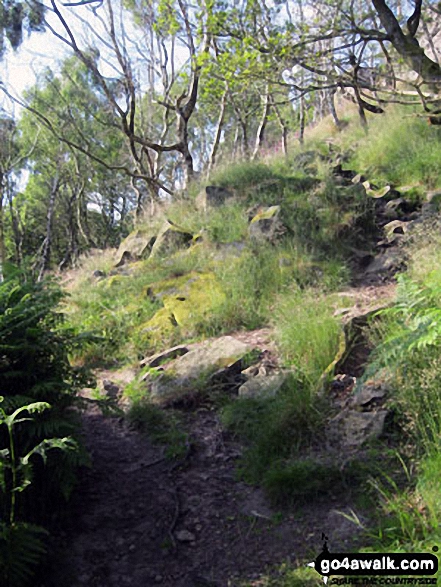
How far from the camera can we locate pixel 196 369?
536 centimetres

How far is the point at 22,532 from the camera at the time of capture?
2.60 meters

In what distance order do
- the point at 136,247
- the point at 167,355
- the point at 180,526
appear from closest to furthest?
1. the point at 180,526
2. the point at 167,355
3. the point at 136,247

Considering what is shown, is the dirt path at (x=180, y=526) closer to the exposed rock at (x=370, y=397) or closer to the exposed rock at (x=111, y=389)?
the exposed rock at (x=370, y=397)

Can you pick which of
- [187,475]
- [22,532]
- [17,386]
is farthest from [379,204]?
[22,532]

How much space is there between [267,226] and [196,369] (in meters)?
3.38

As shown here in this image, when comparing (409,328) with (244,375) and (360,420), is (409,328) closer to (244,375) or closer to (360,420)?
(360,420)

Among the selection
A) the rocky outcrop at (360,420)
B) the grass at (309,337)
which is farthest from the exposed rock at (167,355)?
the rocky outcrop at (360,420)

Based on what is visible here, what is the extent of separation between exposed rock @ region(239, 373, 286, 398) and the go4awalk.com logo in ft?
6.10

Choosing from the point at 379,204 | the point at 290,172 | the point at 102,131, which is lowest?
the point at 379,204

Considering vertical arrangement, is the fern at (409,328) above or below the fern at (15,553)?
above

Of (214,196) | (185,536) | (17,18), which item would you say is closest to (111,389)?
(185,536)

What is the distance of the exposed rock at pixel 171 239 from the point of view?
9312mm

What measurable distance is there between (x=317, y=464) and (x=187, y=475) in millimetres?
1132

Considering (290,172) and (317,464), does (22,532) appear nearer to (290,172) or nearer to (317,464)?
(317,464)
